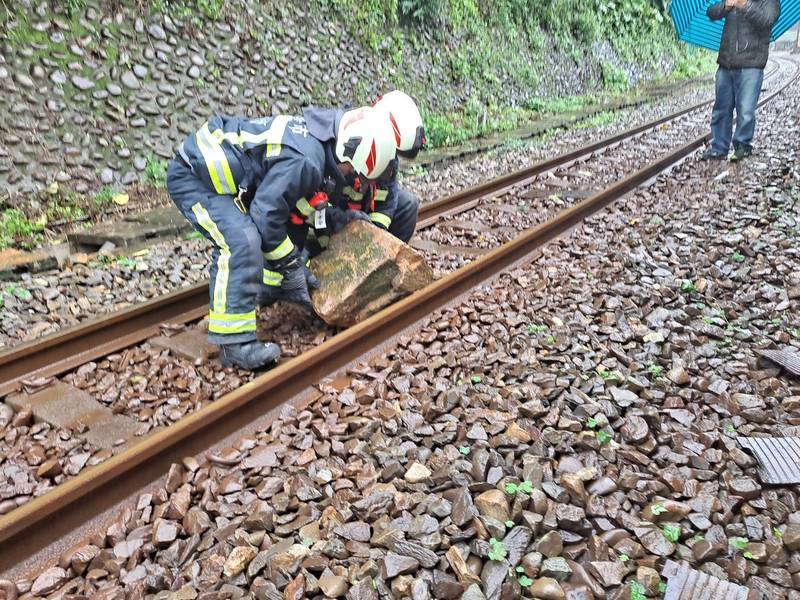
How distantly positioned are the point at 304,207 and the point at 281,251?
1.09ft

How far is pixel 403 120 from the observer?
11.8ft

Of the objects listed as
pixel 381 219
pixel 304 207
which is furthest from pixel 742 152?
pixel 304 207

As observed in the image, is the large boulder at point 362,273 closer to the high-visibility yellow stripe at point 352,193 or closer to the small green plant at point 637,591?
the high-visibility yellow stripe at point 352,193

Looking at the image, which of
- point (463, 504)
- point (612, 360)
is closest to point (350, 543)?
point (463, 504)

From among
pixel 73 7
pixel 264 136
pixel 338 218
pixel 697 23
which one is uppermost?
pixel 73 7

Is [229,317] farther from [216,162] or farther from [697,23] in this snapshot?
[697,23]

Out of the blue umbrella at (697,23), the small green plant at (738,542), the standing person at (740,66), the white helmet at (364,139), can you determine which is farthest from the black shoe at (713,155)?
the small green plant at (738,542)

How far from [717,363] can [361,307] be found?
7.03 feet

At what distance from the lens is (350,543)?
226 cm

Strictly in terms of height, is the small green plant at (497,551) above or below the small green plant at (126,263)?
below

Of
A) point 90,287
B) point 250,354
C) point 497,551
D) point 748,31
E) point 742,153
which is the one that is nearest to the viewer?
point 497,551

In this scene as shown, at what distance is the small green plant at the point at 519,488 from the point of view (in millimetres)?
2410

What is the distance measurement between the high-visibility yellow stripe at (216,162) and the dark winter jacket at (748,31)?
7472mm

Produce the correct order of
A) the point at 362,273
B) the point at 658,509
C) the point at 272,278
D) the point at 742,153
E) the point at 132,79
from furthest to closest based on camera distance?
the point at 742,153
the point at 132,79
the point at 362,273
the point at 272,278
the point at 658,509
